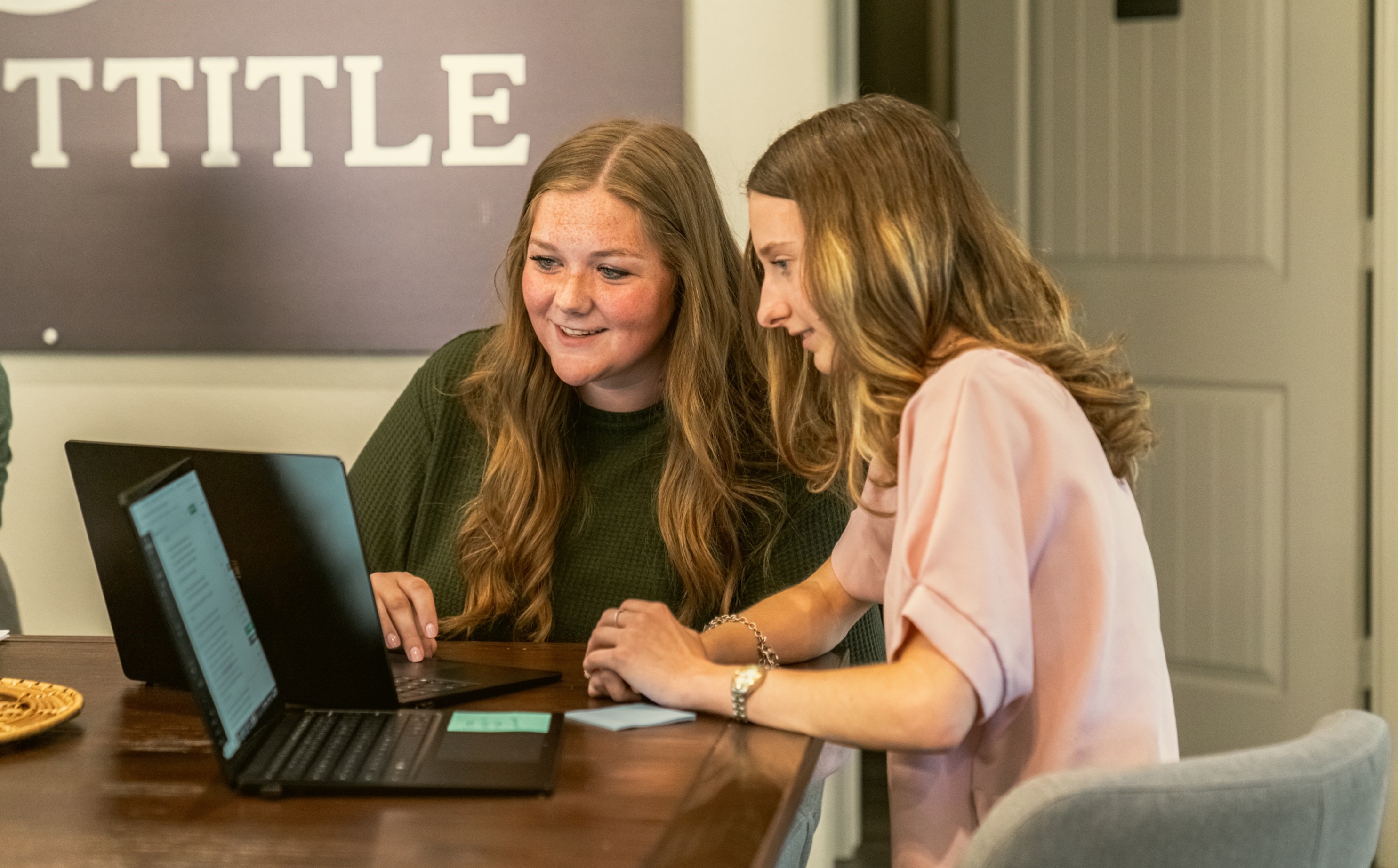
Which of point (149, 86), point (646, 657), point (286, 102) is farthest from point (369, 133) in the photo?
point (646, 657)

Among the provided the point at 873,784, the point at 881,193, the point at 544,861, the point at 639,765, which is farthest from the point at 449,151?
the point at 873,784

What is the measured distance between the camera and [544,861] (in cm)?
103

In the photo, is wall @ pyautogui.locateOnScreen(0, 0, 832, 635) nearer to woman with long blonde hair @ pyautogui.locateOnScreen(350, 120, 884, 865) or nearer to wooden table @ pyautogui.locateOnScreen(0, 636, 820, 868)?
woman with long blonde hair @ pyautogui.locateOnScreen(350, 120, 884, 865)

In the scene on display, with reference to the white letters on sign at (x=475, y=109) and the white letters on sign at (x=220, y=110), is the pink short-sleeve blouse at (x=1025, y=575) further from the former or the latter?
the white letters on sign at (x=220, y=110)

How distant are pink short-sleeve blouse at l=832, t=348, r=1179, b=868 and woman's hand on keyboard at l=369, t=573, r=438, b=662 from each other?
594 millimetres

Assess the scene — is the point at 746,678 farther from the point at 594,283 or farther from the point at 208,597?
the point at 594,283

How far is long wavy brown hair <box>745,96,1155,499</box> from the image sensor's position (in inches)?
50.9

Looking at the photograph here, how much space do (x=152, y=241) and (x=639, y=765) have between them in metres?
1.81

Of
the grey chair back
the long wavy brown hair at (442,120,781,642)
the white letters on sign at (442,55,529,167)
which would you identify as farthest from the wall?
the grey chair back

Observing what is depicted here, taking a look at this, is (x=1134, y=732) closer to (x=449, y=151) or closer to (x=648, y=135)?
(x=648, y=135)

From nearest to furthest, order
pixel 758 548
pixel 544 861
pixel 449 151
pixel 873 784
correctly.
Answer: pixel 544 861, pixel 758 548, pixel 449 151, pixel 873 784

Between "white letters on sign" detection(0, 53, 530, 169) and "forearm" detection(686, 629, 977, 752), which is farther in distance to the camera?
"white letters on sign" detection(0, 53, 530, 169)

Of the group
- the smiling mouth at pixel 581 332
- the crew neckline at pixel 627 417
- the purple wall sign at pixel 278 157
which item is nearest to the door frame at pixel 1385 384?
the purple wall sign at pixel 278 157

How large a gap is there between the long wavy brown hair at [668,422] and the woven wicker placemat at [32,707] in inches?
21.2
